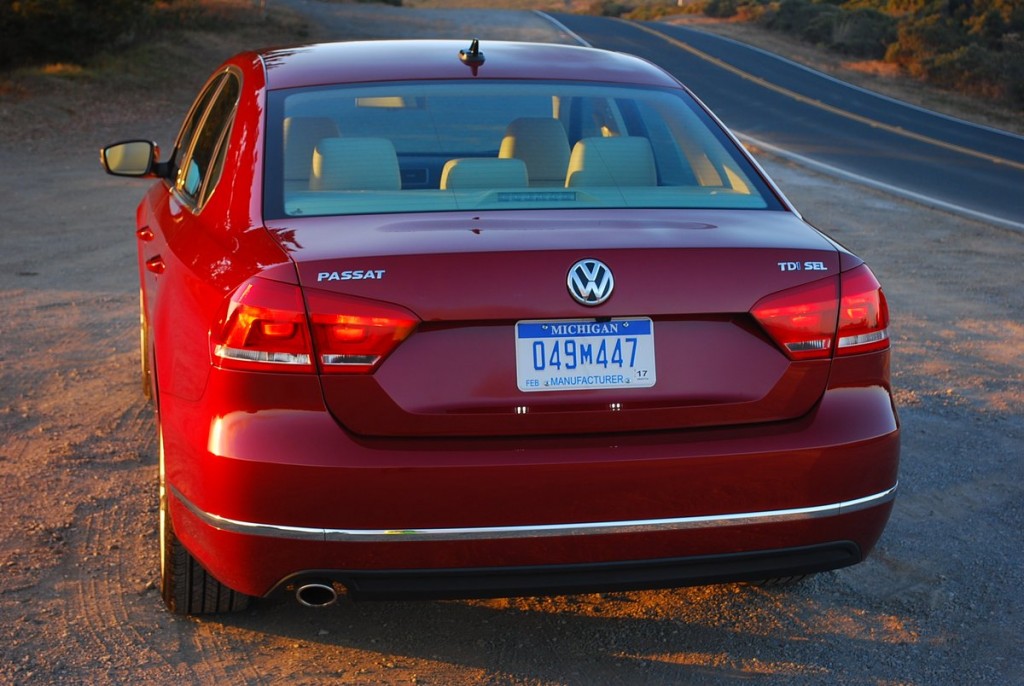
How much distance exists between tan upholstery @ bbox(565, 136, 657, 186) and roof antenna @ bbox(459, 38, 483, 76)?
44 centimetres

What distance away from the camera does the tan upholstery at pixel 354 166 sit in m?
3.66

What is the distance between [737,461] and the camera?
3.10m

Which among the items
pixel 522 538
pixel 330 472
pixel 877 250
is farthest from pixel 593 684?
pixel 877 250

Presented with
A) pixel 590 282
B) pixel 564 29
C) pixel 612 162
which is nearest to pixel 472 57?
pixel 612 162

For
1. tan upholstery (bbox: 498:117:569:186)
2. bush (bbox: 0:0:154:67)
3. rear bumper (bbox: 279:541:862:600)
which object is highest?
tan upholstery (bbox: 498:117:569:186)

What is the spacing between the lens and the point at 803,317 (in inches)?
124

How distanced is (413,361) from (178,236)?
1268 mm

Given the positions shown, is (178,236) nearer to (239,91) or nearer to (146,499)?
(239,91)

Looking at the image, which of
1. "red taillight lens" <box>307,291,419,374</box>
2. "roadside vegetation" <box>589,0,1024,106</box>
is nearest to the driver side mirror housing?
"red taillight lens" <box>307,291,419,374</box>

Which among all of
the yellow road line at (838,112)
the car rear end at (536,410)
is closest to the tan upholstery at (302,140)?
the car rear end at (536,410)

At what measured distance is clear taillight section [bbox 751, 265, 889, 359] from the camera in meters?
3.14

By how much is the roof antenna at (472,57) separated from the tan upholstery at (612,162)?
438 mm

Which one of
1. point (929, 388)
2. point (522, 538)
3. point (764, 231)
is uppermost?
point (764, 231)

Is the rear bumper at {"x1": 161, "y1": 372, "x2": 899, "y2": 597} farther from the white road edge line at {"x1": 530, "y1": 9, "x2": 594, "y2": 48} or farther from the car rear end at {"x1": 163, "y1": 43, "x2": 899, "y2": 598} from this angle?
the white road edge line at {"x1": 530, "y1": 9, "x2": 594, "y2": 48}
